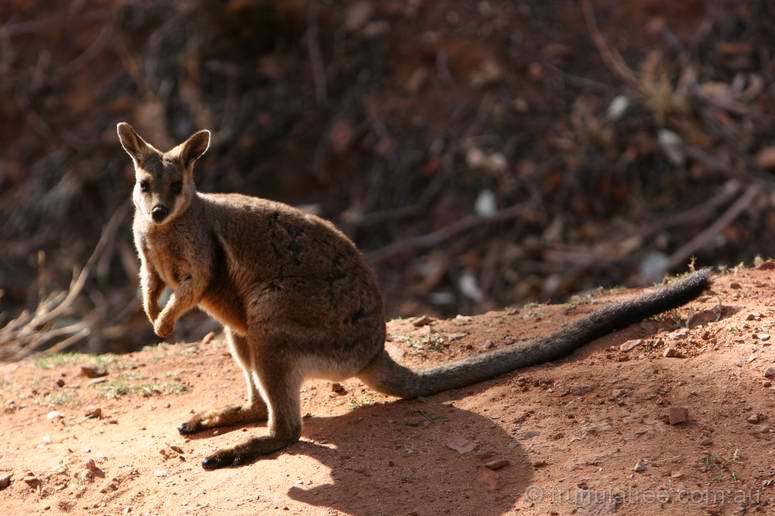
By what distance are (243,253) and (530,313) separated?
198 cm

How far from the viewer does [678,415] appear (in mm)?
4535

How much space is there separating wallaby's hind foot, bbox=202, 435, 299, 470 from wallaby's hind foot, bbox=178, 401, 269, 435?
513 mm

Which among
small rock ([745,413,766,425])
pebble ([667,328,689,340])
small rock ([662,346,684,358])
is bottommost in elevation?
small rock ([745,413,766,425])

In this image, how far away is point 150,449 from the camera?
5305 mm

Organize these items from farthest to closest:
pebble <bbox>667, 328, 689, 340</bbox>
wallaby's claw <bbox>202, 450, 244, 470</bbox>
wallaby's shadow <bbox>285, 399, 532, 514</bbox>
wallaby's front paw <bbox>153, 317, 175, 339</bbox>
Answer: wallaby's front paw <bbox>153, 317, 175, 339</bbox> → pebble <bbox>667, 328, 689, 340</bbox> → wallaby's claw <bbox>202, 450, 244, 470</bbox> → wallaby's shadow <bbox>285, 399, 532, 514</bbox>

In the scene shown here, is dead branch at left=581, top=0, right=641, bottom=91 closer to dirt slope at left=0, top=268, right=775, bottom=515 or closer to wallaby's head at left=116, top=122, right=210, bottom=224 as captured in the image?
dirt slope at left=0, top=268, right=775, bottom=515

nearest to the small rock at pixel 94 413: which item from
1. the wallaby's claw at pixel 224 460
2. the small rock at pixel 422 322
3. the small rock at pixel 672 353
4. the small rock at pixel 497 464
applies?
the wallaby's claw at pixel 224 460

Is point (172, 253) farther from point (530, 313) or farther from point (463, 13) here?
point (463, 13)

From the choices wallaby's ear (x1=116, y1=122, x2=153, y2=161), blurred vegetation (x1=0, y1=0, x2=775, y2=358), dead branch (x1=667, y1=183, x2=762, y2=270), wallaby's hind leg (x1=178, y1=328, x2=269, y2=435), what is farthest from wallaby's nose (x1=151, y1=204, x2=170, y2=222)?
dead branch (x1=667, y1=183, x2=762, y2=270)

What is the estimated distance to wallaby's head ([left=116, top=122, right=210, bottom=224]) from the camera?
5.29 meters

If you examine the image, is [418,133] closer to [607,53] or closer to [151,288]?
[607,53]

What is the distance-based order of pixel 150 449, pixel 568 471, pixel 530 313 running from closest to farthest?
pixel 568 471
pixel 150 449
pixel 530 313

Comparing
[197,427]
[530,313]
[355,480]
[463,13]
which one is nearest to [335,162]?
[463,13]

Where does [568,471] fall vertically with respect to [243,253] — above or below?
below
